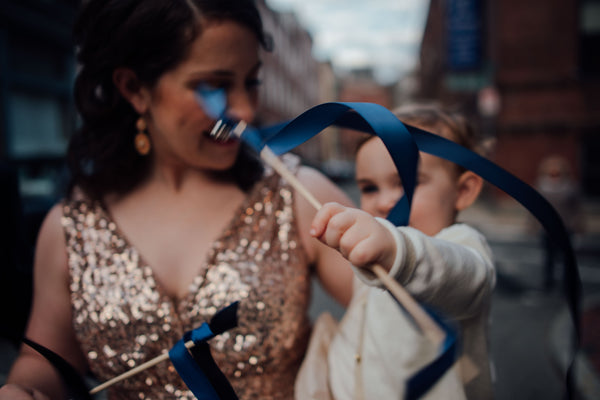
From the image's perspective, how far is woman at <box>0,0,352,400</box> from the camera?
1205mm

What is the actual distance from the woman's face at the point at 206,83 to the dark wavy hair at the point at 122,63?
0.03 m

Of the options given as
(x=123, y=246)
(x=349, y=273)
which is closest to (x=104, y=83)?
(x=123, y=246)

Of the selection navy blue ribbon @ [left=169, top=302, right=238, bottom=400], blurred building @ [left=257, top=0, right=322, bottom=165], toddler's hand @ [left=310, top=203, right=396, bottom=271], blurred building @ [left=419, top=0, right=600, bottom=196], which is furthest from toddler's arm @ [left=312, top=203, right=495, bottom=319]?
blurred building @ [left=257, top=0, right=322, bottom=165]

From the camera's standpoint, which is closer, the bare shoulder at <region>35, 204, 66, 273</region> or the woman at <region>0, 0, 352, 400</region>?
the woman at <region>0, 0, 352, 400</region>

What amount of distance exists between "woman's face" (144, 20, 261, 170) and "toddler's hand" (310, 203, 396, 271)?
1.87 feet

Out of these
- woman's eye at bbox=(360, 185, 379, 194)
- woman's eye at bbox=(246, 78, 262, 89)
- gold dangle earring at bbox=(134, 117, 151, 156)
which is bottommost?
woman's eye at bbox=(360, 185, 379, 194)

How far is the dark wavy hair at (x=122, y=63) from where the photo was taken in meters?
1.20

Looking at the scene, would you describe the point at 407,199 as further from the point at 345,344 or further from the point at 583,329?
the point at 583,329

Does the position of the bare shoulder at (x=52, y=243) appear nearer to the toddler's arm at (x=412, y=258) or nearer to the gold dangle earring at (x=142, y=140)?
the gold dangle earring at (x=142, y=140)

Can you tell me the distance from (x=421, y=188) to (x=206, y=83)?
0.63 metres

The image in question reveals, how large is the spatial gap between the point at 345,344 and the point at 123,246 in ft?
2.33

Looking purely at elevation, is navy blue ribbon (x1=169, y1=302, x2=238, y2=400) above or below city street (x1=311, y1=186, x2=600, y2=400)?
above

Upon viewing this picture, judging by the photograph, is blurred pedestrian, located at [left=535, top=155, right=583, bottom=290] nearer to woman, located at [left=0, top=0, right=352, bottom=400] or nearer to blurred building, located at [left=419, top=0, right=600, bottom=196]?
woman, located at [left=0, top=0, right=352, bottom=400]

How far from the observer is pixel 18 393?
3.21 ft
